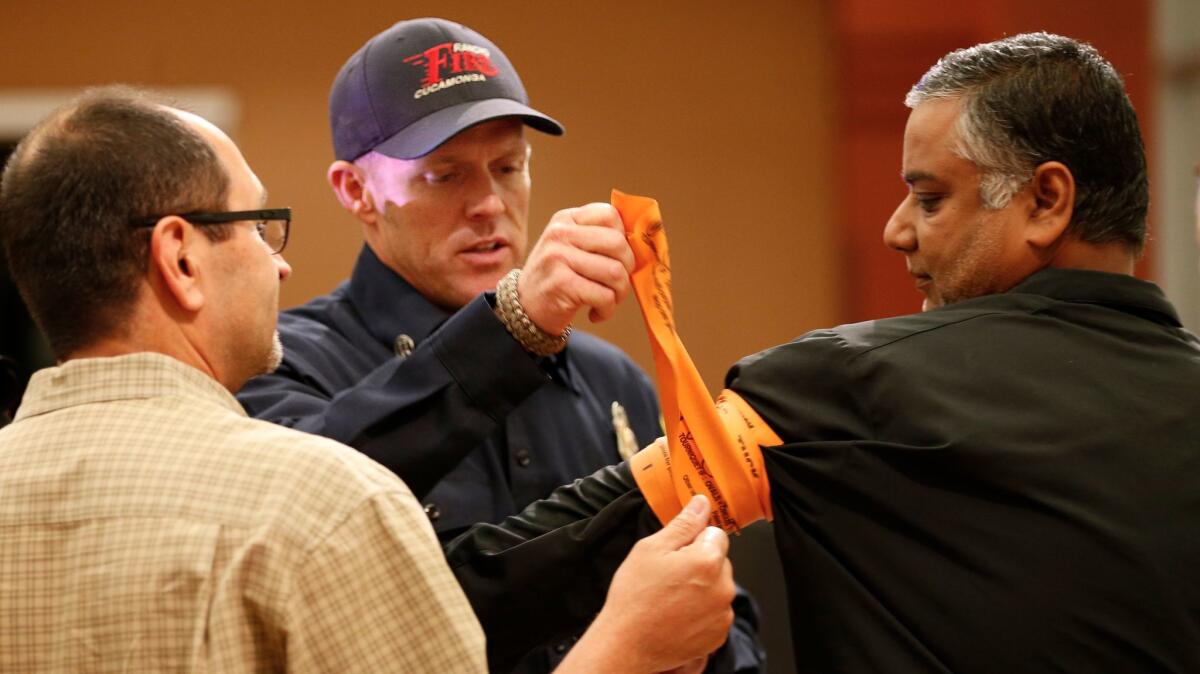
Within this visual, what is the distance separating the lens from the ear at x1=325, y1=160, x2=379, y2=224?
6.70ft

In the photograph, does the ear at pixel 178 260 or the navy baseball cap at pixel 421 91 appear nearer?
the ear at pixel 178 260

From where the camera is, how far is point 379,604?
1.11 metres

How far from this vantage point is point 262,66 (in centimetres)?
400

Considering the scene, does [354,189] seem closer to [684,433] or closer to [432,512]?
[432,512]

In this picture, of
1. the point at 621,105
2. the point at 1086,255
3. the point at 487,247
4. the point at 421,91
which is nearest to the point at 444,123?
the point at 421,91

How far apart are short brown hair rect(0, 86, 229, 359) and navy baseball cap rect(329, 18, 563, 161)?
2.22 ft

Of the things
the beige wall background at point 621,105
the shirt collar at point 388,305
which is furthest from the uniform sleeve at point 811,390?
the beige wall background at point 621,105

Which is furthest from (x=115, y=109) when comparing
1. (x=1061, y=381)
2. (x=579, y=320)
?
(x=579, y=320)

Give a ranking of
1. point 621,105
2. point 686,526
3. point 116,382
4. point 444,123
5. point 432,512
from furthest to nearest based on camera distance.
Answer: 1. point 621,105
2. point 444,123
3. point 432,512
4. point 686,526
5. point 116,382

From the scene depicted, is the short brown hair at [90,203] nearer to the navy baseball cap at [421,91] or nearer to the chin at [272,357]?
the chin at [272,357]

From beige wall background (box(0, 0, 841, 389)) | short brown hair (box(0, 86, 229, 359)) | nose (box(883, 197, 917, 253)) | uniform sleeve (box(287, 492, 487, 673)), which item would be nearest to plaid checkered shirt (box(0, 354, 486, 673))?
uniform sleeve (box(287, 492, 487, 673))

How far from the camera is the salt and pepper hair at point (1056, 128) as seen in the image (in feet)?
4.47

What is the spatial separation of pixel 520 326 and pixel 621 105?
264cm

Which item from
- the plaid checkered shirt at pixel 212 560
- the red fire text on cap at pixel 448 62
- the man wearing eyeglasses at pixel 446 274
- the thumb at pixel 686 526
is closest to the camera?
the plaid checkered shirt at pixel 212 560
